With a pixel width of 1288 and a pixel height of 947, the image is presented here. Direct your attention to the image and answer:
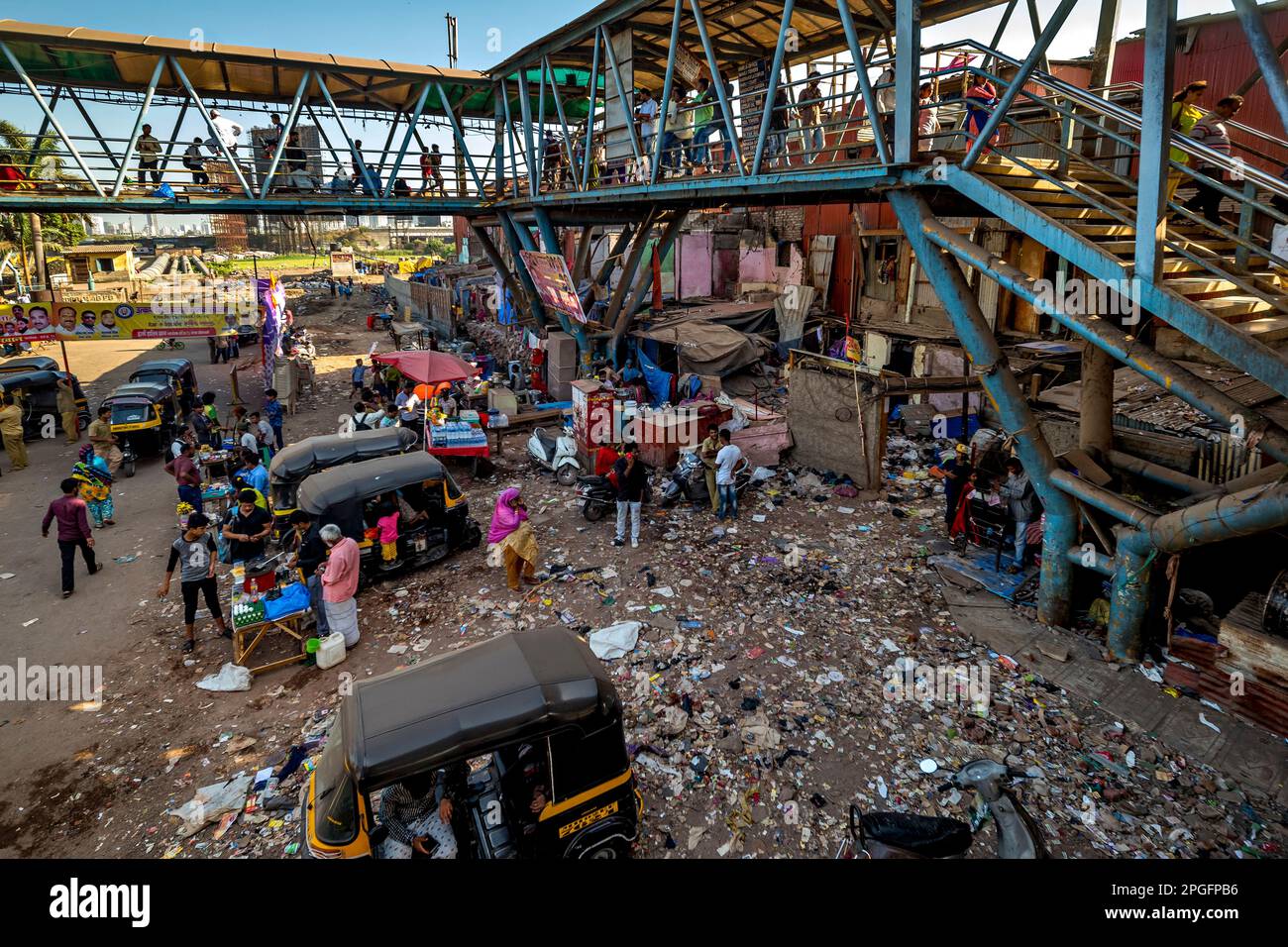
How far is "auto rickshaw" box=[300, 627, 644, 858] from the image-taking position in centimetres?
367

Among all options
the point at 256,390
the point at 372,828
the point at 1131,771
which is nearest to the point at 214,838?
the point at 372,828

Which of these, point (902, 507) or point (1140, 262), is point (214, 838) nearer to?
point (1140, 262)

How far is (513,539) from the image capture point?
8172 mm

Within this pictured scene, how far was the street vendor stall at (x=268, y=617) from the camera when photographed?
6.93 meters

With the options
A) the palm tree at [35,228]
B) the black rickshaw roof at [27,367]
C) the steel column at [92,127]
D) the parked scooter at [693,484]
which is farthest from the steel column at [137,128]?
the palm tree at [35,228]

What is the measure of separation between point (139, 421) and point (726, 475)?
12539mm

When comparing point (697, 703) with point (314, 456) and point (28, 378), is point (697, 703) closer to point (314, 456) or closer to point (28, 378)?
point (314, 456)

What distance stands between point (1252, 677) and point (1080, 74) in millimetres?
16031

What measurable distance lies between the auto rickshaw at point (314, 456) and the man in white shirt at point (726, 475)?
5142mm

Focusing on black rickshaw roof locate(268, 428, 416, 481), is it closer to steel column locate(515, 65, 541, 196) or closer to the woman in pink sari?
the woman in pink sari

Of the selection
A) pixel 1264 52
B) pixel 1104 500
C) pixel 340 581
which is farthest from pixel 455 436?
pixel 1264 52

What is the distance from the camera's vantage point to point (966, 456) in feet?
29.6

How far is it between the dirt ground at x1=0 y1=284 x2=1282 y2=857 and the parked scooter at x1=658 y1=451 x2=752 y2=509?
421mm

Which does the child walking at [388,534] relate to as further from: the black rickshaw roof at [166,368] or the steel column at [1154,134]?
the black rickshaw roof at [166,368]
